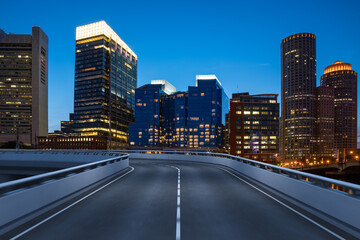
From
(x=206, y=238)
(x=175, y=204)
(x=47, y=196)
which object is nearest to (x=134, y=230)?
(x=206, y=238)

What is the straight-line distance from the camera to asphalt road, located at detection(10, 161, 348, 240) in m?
6.59

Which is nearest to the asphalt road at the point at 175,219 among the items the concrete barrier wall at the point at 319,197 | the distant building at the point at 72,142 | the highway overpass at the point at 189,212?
the highway overpass at the point at 189,212

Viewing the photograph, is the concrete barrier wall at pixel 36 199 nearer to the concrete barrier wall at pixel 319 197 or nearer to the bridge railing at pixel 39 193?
the bridge railing at pixel 39 193

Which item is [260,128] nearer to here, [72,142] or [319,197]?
[72,142]

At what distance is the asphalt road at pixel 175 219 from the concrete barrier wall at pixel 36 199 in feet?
2.82

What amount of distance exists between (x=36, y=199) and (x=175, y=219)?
189 inches

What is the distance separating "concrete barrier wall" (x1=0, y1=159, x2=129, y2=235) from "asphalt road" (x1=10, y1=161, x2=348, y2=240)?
86 cm

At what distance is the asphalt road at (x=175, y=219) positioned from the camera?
659cm

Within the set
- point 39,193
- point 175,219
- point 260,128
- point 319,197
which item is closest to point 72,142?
point 260,128

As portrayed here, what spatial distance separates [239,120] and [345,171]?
8071 cm

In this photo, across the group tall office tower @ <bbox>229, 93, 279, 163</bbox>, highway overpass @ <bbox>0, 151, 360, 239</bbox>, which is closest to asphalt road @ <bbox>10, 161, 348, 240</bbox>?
highway overpass @ <bbox>0, 151, 360, 239</bbox>

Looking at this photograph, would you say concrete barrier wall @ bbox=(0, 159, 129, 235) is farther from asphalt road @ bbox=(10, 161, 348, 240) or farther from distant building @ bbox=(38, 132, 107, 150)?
distant building @ bbox=(38, 132, 107, 150)

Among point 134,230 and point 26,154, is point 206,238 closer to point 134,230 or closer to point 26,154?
point 134,230

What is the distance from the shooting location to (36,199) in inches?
351
